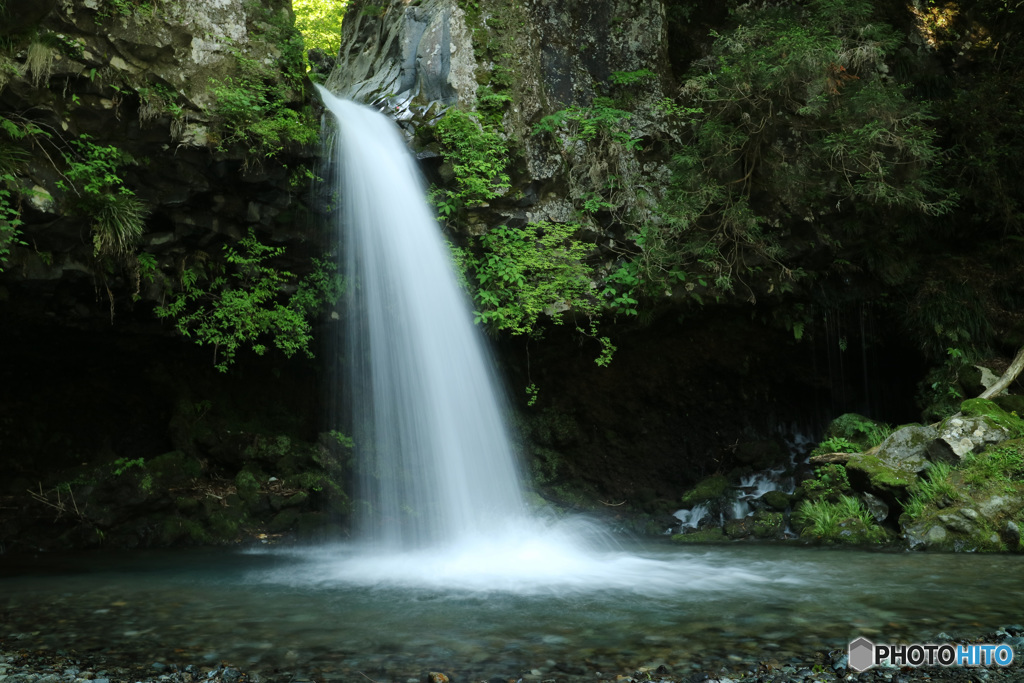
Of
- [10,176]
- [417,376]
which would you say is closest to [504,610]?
[417,376]

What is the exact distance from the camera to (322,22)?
1812 centimetres

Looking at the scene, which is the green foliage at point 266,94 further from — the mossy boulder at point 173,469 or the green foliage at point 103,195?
the mossy boulder at point 173,469

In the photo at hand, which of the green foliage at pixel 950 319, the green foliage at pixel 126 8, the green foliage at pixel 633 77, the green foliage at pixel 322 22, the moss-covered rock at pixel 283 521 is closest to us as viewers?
the green foliage at pixel 126 8

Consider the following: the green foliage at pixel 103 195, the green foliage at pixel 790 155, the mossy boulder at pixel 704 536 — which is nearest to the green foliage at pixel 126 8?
the green foliage at pixel 103 195

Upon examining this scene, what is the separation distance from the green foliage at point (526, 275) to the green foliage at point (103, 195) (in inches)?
157

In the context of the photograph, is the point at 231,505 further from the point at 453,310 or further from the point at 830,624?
the point at 830,624

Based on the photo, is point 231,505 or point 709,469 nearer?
point 231,505

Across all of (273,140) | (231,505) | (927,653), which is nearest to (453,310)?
(273,140)

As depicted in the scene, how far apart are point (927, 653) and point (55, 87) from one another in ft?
27.7

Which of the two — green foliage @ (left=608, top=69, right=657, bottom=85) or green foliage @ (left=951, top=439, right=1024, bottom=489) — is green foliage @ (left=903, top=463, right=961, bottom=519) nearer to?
green foliage @ (left=951, top=439, right=1024, bottom=489)

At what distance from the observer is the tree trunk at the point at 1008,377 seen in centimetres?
927

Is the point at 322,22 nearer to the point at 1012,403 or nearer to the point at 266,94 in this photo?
the point at 266,94

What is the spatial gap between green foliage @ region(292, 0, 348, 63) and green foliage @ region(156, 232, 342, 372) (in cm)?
1139

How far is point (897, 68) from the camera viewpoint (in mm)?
10781
